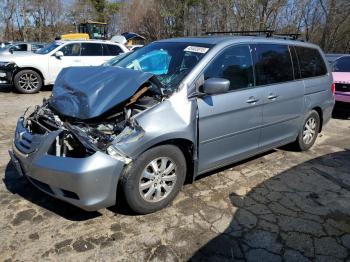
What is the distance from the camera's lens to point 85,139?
10.3ft

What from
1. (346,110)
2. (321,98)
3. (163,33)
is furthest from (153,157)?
(163,33)

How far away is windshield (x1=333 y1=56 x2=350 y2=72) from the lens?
29.3ft

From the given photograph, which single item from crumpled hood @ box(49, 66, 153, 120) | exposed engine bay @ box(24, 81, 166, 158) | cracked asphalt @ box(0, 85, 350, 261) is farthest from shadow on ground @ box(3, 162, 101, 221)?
crumpled hood @ box(49, 66, 153, 120)

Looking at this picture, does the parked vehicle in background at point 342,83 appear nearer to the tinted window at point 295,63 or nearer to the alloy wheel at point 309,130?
the alloy wheel at point 309,130

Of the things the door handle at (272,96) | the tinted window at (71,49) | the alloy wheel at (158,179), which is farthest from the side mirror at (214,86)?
the tinted window at (71,49)

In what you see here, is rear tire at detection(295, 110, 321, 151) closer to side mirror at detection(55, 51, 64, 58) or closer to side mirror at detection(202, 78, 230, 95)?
side mirror at detection(202, 78, 230, 95)

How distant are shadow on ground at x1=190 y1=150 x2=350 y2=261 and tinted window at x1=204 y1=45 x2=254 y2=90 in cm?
128

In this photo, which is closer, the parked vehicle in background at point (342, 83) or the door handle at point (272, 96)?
the door handle at point (272, 96)

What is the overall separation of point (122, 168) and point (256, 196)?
67.4 inches

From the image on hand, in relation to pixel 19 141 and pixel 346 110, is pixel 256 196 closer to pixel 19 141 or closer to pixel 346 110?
pixel 19 141

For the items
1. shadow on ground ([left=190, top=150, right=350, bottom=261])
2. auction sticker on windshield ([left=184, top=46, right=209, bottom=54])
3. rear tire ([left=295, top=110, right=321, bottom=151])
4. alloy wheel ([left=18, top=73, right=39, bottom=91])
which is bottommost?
shadow on ground ([left=190, top=150, right=350, bottom=261])

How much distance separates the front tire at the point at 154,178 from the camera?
329cm

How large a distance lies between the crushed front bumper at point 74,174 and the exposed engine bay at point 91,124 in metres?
0.10

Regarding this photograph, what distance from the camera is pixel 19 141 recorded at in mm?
3592
